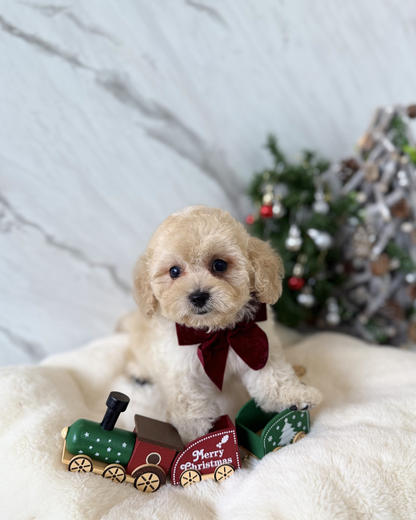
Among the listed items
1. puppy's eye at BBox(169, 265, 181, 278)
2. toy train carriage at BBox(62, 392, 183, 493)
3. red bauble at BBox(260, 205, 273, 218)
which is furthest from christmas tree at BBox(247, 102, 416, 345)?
toy train carriage at BBox(62, 392, 183, 493)

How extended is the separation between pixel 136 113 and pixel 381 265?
74.8 inches

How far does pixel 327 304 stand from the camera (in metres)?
2.68

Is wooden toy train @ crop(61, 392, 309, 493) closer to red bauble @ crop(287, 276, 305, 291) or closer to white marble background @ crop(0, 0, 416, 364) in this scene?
red bauble @ crop(287, 276, 305, 291)

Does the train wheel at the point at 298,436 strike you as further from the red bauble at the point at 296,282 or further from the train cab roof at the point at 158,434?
the red bauble at the point at 296,282

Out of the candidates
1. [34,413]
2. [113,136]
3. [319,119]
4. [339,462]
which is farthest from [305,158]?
[34,413]

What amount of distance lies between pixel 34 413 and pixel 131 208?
1.40 metres

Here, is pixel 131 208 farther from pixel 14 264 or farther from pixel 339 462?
pixel 339 462

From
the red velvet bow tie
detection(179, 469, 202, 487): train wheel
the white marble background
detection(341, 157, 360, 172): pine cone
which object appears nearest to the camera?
detection(179, 469, 202, 487): train wheel

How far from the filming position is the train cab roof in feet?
4.56

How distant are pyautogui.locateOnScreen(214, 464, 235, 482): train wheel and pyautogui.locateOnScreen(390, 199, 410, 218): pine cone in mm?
1886

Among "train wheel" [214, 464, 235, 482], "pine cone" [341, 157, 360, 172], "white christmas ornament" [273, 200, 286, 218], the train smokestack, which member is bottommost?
"train wheel" [214, 464, 235, 482]

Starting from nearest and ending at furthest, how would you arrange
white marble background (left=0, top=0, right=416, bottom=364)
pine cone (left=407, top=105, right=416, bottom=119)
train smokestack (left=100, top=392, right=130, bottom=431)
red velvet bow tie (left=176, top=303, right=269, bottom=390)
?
train smokestack (left=100, top=392, right=130, bottom=431) < red velvet bow tie (left=176, top=303, right=269, bottom=390) < white marble background (left=0, top=0, right=416, bottom=364) < pine cone (left=407, top=105, right=416, bottom=119)

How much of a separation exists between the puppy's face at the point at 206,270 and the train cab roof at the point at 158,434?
42 cm

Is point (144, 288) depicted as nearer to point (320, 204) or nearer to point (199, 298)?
point (199, 298)
